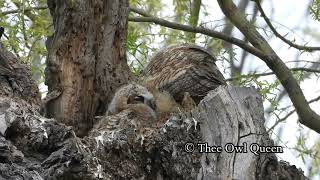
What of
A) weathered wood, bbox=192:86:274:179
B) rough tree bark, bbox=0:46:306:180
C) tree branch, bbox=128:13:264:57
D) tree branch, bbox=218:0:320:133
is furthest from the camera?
tree branch, bbox=128:13:264:57

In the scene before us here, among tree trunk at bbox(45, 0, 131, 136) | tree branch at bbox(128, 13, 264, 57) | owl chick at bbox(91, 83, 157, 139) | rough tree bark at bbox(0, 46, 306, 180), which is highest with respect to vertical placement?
tree branch at bbox(128, 13, 264, 57)

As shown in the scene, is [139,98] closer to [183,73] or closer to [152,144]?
[183,73]

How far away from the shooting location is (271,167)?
9.93ft

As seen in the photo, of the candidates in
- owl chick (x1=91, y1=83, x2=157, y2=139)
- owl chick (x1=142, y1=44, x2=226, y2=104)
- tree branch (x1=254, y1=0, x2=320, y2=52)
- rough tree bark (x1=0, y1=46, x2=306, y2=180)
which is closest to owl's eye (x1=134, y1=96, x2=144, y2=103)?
owl chick (x1=91, y1=83, x2=157, y2=139)

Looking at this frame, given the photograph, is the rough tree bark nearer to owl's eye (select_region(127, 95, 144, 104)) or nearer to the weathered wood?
the weathered wood

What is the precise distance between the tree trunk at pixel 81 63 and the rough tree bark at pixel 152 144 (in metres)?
0.47

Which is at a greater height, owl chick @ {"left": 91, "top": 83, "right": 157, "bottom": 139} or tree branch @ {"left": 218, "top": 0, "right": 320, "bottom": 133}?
tree branch @ {"left": 218, "top": 0, "right": 320, "bottom": 133}

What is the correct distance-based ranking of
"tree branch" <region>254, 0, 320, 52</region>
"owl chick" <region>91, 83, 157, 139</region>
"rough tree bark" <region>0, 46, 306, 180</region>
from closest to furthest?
1. "rough tree bark" <region>0, 46, 306, 180</region>
2. "owl chick" <region>91, 83, 157, 139</region>
3. "tree branch" <region>254, 0, 320, 52</region>

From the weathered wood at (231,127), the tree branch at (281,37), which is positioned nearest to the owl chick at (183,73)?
the weathered wood at (231,127)

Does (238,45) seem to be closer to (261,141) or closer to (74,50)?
(74,50)

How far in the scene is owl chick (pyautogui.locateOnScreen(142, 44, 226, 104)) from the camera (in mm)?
3871

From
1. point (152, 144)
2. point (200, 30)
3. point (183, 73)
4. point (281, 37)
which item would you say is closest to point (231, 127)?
point (152, 144)

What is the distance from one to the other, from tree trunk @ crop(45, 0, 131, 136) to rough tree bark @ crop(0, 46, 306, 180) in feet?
1.56

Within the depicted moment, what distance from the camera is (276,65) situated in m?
4.73
